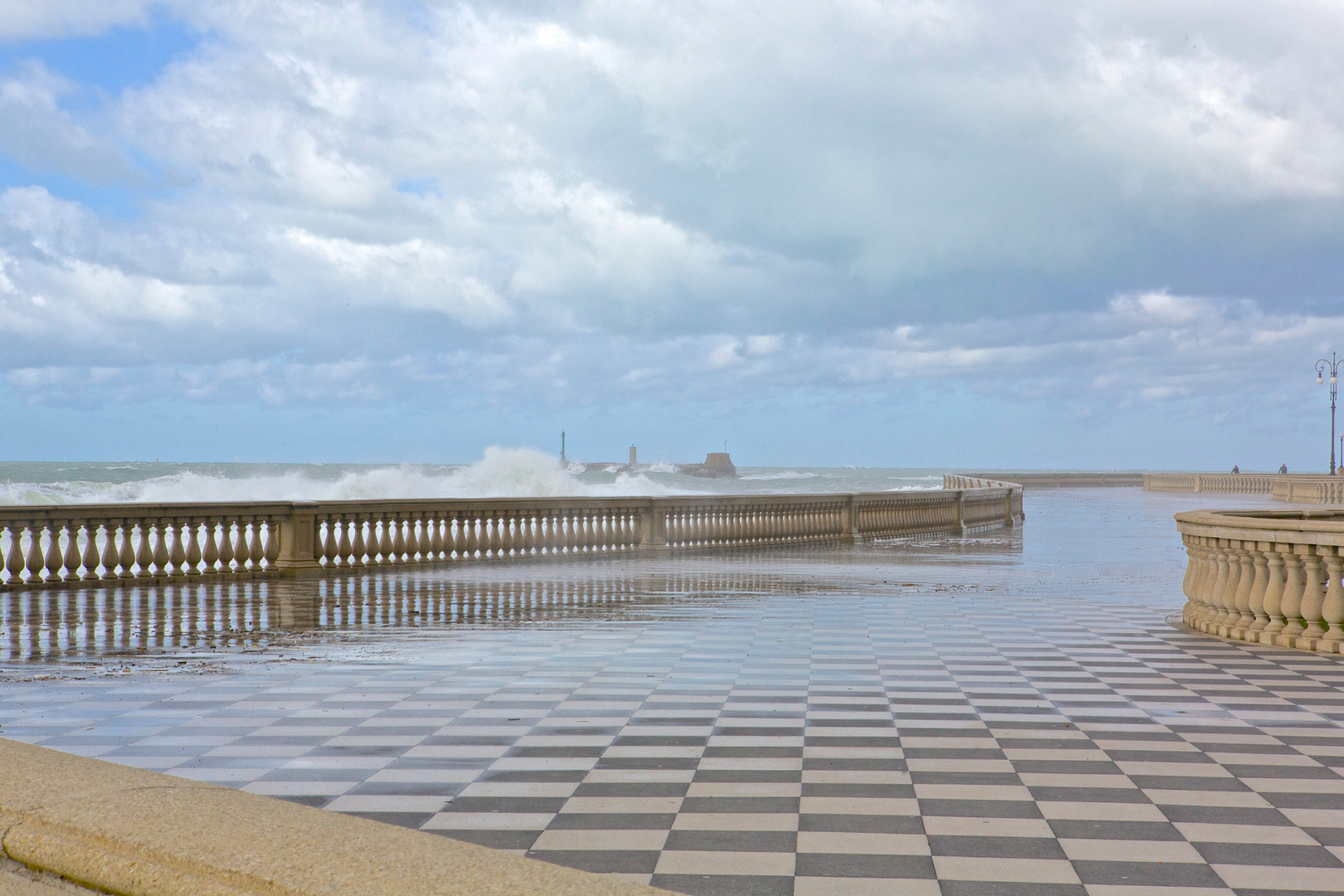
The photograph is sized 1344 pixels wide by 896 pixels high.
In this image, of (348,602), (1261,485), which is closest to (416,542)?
(348,602)

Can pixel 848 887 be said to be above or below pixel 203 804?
below

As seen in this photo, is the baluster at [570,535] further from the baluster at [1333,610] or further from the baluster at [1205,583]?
the baluster at [1333,610]

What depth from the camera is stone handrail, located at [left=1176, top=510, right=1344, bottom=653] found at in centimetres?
1000

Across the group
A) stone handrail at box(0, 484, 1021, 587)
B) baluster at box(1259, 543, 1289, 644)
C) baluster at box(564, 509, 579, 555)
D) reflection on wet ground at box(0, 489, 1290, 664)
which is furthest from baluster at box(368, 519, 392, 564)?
baluster at box(1259, 543, 1289, 644)

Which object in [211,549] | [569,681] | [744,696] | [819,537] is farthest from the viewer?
[819,537]

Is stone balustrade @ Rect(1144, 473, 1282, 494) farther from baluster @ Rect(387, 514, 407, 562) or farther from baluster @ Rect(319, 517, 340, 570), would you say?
baluster @ Rect(319, 517, 340, 570)

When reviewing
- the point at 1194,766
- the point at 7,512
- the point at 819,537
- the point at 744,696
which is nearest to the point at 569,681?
the point at 744,696

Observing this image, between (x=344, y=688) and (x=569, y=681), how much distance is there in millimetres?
1532

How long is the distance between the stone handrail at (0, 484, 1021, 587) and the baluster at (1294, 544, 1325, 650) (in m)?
12.2

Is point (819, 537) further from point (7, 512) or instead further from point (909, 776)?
point (909, 776)

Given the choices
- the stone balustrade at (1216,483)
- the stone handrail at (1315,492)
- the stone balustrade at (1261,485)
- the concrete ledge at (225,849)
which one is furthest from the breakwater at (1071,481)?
the concrete ledge at (225,849)

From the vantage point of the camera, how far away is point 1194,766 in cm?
618

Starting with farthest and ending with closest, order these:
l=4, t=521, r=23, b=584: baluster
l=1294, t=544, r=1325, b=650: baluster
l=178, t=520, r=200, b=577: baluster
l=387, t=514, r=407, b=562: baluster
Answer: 1. l=387, t=514, r=407, b=562: baluster
2. l=178, t=520, r=200, b=577: baluster
3. l=4, t=521, r=23, b=584: baluster
4. l=1294, t=544, r=1325, b=650: baluster

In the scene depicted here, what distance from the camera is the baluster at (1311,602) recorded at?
10.1 metres
